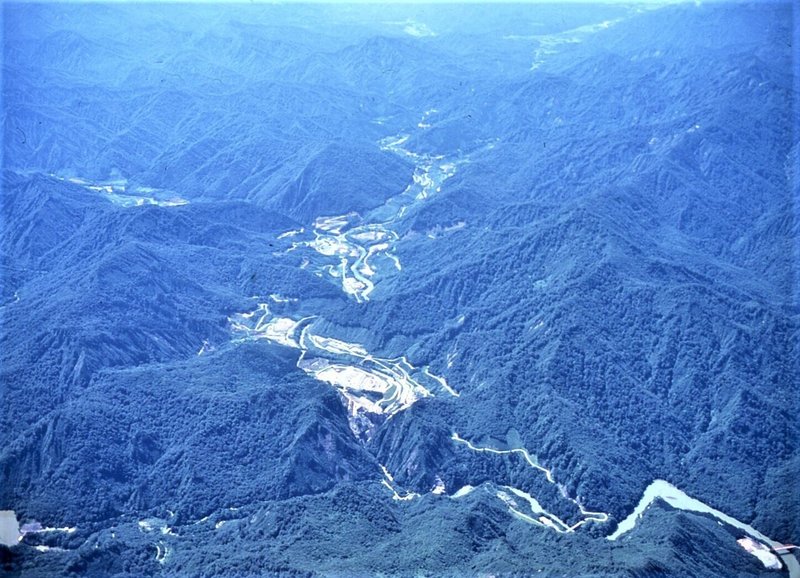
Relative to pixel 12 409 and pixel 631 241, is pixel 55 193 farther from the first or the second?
pixel 631 241

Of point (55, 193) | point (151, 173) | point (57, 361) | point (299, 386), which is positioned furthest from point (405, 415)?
point (151, 173)

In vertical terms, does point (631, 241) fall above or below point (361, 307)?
above

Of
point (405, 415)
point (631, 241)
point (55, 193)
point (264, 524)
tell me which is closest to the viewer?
point (264, 524)

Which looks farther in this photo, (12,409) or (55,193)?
(55,193)

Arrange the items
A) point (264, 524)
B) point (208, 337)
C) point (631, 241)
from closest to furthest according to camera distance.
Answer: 1. point (264, 524)
2. point (208, 337)
3. point (631, 241)

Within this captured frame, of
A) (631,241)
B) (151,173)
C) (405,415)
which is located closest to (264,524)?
(405,415)

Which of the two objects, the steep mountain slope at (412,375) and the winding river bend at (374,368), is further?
the winding river bend at (374,368)

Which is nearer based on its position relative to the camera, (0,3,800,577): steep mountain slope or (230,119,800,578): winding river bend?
(0,3,800,577): steep mountain slope

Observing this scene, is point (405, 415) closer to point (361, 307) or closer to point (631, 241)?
point (361, 307)

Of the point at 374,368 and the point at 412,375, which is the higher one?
the point at 374,368
